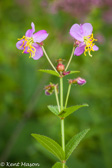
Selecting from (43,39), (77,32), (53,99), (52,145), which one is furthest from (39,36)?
(53,99)

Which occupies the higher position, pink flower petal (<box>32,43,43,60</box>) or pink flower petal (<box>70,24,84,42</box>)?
pink flower petal (<box>70,24,84,42</box>)

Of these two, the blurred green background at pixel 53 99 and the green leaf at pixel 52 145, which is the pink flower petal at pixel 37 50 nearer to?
the green leaf at pixel 52 145

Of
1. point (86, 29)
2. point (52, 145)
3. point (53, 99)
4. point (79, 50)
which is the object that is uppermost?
point (86, 29)

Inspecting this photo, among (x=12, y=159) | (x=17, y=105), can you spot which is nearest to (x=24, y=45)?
(x=12, y=159)

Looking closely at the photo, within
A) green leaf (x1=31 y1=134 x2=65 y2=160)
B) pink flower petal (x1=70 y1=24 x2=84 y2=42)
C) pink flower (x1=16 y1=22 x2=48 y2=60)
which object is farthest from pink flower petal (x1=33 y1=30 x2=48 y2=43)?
green leaf (x1=31 y1=134 x2=65 y2=160)

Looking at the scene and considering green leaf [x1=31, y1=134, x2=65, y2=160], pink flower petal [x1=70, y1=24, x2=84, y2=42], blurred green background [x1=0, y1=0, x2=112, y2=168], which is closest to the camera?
green leaf [x1=31, y1=134, x2=65, y2=160]

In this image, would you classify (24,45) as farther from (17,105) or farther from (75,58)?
(17,105)

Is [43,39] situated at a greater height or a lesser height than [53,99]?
greater

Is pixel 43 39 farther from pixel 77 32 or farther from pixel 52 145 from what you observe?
pixel 52 145

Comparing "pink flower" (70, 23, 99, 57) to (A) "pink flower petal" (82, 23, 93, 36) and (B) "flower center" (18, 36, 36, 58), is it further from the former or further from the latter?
(B) "flower center" (18, 36, 36, 58)
